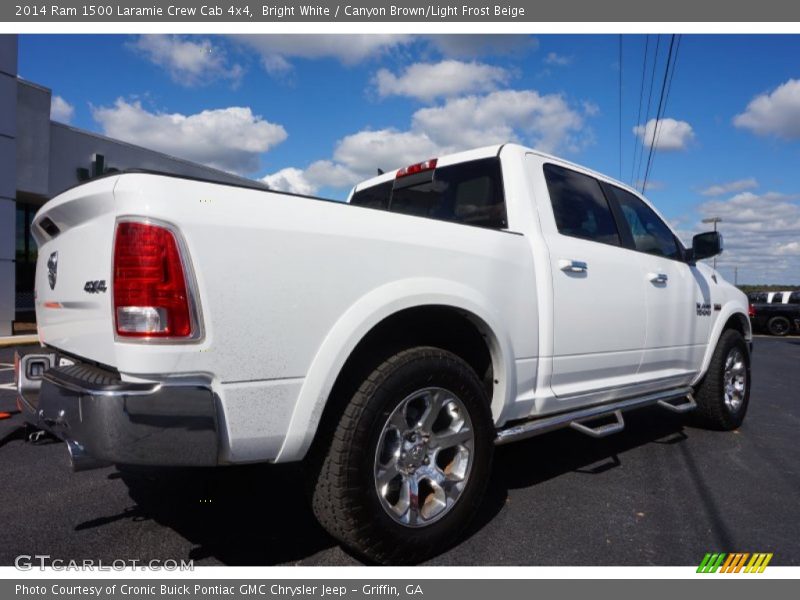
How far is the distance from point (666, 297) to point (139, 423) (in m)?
3.55

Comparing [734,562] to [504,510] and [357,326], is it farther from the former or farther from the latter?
[357,326]

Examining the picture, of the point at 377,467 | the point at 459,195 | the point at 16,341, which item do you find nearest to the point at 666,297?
the point at 459,195

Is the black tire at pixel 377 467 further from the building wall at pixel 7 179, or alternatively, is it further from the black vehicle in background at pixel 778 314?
the black vehicle in background at pixel 778 314

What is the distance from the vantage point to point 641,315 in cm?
374

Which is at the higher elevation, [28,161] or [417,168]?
[28,161]

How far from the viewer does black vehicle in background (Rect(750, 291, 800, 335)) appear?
1891 centimetres

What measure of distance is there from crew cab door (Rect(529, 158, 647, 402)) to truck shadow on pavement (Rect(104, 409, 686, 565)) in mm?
702

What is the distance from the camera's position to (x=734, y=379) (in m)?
5.03

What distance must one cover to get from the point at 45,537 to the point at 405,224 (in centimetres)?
217

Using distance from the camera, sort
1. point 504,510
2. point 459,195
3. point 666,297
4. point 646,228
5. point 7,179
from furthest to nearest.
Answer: point 7,179
point 646,228
point 666,297
point 459,195
point 504,510

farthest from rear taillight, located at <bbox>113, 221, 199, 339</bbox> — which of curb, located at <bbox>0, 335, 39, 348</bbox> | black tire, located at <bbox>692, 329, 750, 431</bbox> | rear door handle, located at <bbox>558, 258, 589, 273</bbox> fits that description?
curb, located at <bbox>0, 335, 39, 348</bbox>

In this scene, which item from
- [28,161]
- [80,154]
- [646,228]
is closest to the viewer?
[646,228]

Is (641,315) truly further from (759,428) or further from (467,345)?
(759,428)

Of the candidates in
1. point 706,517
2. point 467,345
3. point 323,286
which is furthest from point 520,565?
point 323,286
